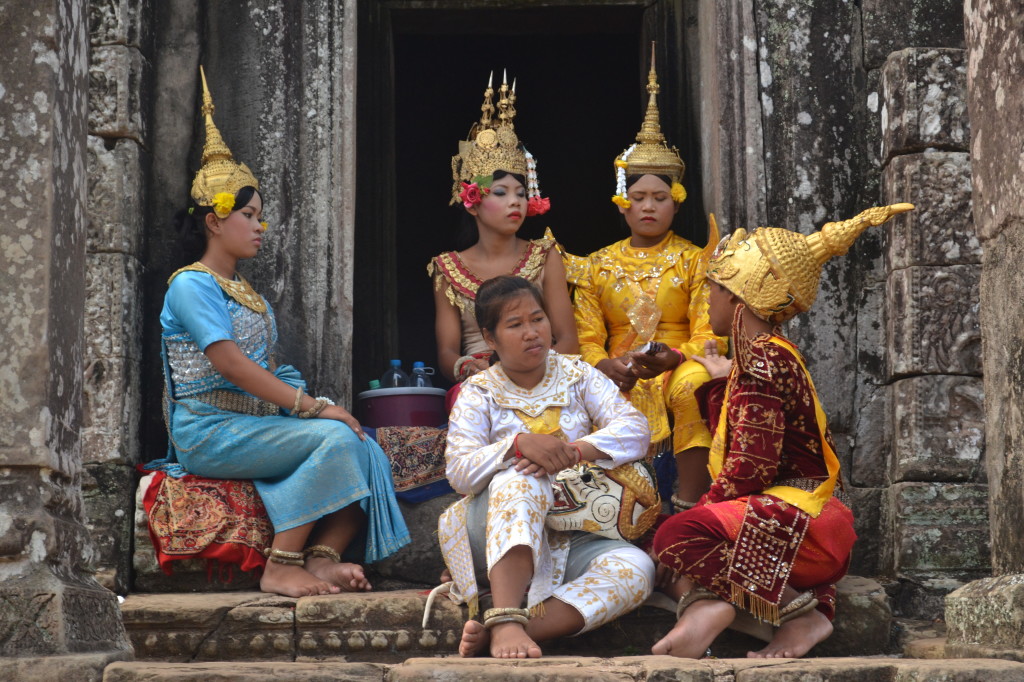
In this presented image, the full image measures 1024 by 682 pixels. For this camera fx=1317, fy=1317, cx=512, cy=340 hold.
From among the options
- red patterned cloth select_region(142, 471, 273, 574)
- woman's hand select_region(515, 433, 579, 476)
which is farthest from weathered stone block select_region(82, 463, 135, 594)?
woman's hand select_region(515, 433, 579, 476)

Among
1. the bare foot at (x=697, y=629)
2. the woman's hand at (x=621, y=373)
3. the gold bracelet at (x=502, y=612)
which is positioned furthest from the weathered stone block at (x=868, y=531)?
the gold bracelet at (x=502, y=612)

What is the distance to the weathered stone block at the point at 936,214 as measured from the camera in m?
5.14

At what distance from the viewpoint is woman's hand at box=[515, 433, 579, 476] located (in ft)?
13.9

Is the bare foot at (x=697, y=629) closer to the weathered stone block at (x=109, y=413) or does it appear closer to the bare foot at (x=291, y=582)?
the bare foot at (x=291, y=582)

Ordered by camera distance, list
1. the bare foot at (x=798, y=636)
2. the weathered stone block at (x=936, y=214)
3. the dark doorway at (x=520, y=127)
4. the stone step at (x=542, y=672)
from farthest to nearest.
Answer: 1. the dark doorway at (x=520, y=127)
2. the weathered stone block at (x=936, y=214)
3. the bare foot at (x=798, y=636)
4. the stone step at (x=542, y=672)

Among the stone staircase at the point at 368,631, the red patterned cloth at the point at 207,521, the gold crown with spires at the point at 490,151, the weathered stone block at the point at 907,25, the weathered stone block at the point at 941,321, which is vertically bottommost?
the stone staircase at the point at 368,631

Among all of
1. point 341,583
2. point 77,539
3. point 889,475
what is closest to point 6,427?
point 77,539

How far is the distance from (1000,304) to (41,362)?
2.47 metres

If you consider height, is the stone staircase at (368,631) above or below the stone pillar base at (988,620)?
below

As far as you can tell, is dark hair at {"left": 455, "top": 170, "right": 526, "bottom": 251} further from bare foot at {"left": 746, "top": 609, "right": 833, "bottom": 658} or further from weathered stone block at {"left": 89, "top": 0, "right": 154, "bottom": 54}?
bare foot at {"left": 746, "top": 609, "right": 833, "bottom": 658}

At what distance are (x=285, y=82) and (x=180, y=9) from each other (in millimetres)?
583

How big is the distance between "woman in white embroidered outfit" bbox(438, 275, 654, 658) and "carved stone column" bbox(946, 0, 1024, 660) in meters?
1.18

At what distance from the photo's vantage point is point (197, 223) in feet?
17.3

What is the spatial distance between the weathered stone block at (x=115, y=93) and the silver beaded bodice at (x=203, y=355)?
910 millimetres
